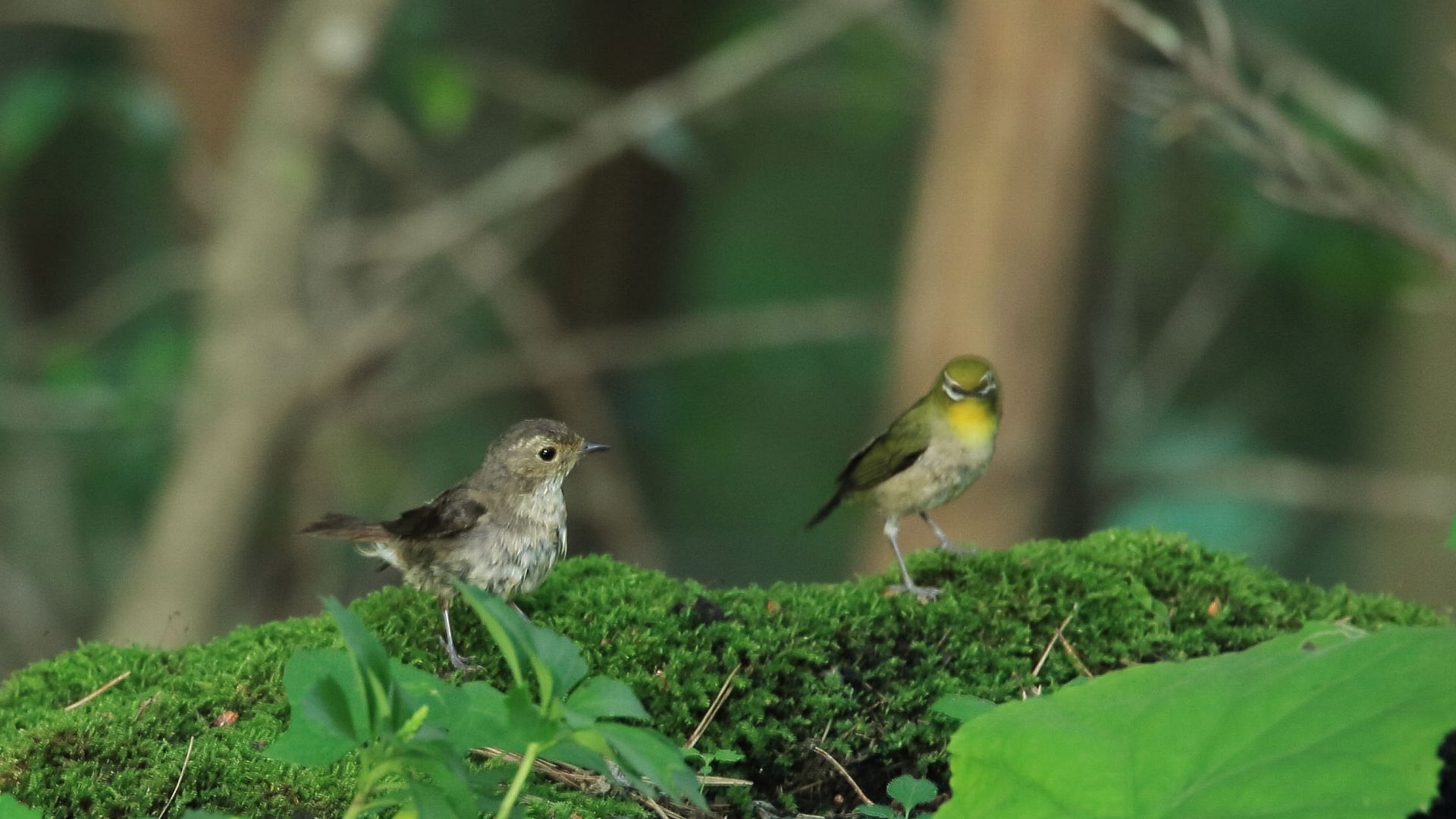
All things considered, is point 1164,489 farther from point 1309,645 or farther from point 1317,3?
point 1317,3

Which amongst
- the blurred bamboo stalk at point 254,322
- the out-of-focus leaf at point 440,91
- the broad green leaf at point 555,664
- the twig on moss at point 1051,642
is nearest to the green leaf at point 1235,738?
the broad green leaf at point 555,664

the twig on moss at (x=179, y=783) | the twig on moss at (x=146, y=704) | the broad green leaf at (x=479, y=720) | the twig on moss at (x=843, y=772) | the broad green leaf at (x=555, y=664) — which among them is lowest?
the twig on moss at (x=843, y=772)

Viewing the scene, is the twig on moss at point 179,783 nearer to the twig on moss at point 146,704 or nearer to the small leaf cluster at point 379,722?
the twig on moss at point 146,704

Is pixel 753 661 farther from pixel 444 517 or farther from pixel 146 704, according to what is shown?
pixel 146 704

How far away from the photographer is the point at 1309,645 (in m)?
2.68

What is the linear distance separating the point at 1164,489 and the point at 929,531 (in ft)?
7.85

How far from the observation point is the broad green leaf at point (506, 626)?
6.86ft

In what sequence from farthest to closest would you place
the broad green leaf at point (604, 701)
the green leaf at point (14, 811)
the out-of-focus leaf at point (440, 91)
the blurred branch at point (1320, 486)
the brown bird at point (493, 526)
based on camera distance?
the blurred branch at point (1320, 486)
the out-of-focus leaf at point (440, 91)
the brown bird at point (493, 526)
the green leaf at point (14, 811)
the broad green leaf at point (604, 701)

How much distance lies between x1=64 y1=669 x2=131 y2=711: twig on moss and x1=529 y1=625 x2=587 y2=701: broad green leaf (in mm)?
1556

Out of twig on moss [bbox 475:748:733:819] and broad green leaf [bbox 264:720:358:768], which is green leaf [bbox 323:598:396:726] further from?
twig on moss [bbox 475:748:733:819]

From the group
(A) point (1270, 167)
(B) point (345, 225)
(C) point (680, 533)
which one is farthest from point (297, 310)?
(C) point (680, 533)

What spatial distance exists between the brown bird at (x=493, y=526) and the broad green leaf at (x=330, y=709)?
132 cm

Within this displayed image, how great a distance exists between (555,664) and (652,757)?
21 cm

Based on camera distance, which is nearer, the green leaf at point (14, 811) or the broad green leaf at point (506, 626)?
the broad green leaf at point (506, 626)
